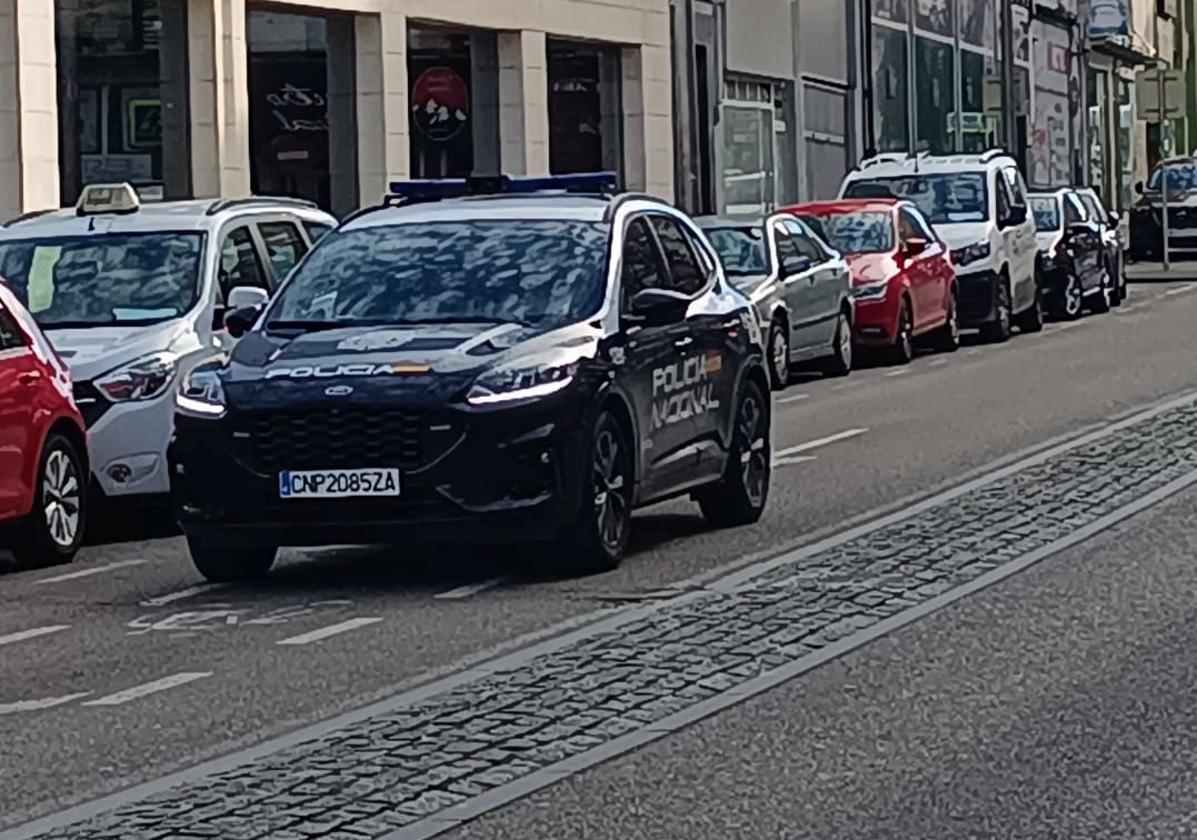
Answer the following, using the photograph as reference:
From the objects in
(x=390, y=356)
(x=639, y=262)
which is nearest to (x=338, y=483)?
(x=390, y=356)

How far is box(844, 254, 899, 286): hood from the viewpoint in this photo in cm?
2983

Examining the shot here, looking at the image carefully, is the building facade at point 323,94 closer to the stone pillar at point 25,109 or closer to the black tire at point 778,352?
the stone pillar at point 25,109

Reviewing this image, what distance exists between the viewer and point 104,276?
17.1m

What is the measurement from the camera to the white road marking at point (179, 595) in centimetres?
1314

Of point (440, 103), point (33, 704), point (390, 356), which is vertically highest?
point (440, 103)

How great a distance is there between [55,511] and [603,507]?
3264 millimetres

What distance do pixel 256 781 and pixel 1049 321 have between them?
2935cm

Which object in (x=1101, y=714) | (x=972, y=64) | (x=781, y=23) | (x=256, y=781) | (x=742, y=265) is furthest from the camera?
(x=972, y=64)

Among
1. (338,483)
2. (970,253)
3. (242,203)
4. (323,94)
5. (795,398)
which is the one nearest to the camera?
(338,483)

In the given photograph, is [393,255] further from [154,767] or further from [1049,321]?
[1049,321]

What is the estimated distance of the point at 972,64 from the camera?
209 feet

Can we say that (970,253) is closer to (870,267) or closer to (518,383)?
(870,267)

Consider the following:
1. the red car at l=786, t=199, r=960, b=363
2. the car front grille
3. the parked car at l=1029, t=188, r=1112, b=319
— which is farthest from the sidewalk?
the car front grille

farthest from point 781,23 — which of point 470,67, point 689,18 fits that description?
point 470,67
